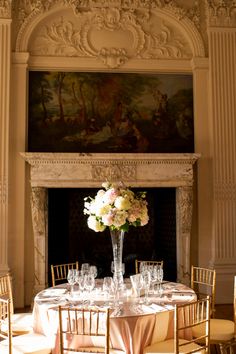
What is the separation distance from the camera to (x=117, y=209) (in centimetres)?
409

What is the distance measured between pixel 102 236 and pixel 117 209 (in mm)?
4221

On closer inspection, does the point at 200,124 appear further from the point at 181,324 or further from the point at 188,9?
the point at 181,324

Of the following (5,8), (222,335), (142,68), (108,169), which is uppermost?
(5,8)

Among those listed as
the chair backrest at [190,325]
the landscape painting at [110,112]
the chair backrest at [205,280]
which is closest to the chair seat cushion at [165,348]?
the chair backrest at [190,325]

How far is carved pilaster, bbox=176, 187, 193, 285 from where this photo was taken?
23.7 feet

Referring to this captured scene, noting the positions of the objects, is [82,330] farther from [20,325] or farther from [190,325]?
[20,325]

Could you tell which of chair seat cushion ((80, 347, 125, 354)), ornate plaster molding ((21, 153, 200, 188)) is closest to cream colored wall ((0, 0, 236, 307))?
ornate plaster molding ((21, 153, 200, 188))

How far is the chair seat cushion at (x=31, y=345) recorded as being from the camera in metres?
3.60

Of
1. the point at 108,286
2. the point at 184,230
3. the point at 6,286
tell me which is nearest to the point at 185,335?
the point at 108,286

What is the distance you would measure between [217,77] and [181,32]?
1.08 metres

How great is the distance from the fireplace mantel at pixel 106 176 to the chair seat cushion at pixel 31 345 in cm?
317

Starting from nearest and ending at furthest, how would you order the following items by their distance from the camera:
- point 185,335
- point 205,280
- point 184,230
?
1. point 185,335
2. point 205,280
3. point 184,230

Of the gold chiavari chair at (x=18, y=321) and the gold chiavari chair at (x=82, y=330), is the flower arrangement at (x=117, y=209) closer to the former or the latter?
the gold chiavari chair at (x=82, y=330)

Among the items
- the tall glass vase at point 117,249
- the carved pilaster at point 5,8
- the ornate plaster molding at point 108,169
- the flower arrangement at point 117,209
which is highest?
the carved pilaster at point 5,8
